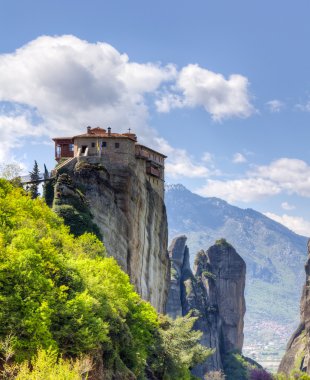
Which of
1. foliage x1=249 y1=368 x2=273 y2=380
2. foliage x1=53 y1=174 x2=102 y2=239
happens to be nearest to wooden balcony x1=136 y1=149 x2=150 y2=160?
foliage x1=53 y1=174 x2=102 y2=239

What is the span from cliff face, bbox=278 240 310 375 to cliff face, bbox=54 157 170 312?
78873mm

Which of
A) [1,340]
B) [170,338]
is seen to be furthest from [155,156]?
[1,340]

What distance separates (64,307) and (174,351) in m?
27.7

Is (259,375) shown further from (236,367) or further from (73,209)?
(73,209)

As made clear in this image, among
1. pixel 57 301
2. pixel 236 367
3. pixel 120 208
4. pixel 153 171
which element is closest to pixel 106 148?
pixel 120 208

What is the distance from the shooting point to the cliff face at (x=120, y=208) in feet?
267

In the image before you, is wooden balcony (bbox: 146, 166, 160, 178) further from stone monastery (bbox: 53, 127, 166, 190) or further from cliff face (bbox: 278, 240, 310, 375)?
cliff face (bbox: 278, 240, 310, 375)

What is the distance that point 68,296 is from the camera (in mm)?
44219

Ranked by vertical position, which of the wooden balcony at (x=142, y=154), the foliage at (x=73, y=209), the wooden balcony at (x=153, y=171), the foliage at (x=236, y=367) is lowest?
the foliage at (x=236, y=367)

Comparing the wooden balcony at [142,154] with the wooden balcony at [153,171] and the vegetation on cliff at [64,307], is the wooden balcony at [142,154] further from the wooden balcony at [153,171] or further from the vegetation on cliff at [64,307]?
the vegetation on cliff at [64,307]

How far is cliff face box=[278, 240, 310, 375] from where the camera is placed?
172 m

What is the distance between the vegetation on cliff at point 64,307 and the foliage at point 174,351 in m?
0.12

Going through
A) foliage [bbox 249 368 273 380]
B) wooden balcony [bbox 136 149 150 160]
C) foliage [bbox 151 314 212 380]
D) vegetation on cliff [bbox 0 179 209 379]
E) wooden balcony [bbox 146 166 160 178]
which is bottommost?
foliage [bbox 249 368 273 380]

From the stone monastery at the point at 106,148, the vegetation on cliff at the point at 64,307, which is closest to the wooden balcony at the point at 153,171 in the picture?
the stone monastery at the point at 106,148
